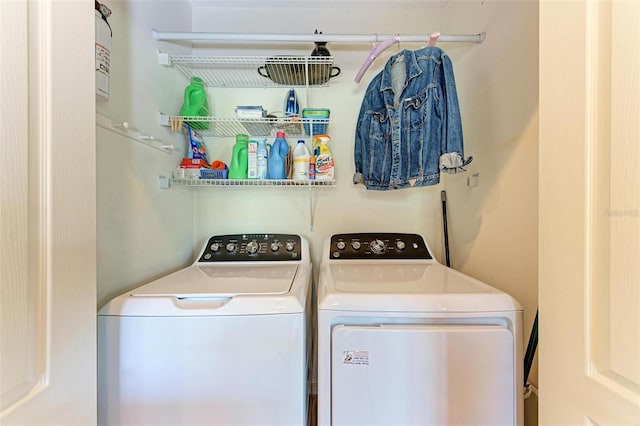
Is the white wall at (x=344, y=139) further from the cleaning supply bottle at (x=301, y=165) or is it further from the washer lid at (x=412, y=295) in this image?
the washer lid at (x=412, y=295)

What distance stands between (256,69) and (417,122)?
1115 mm

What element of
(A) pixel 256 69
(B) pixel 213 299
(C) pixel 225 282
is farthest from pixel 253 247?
(A) pixel 256 69

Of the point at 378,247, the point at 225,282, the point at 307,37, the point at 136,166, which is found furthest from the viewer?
the point at 378,247

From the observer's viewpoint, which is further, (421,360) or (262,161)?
(262,161)

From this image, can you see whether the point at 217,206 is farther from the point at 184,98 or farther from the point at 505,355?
the point at 505,355

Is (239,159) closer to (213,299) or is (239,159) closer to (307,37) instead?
(307,37)

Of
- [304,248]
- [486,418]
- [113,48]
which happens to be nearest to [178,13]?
[113,48]

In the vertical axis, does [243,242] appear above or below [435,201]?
below

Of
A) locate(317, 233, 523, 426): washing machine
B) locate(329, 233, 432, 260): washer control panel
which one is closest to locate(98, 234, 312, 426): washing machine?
locate(317, 233, 523, 426): washing machine

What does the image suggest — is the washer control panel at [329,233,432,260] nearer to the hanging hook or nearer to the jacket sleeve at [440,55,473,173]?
the jacket sleeve at [440,55,473,173]

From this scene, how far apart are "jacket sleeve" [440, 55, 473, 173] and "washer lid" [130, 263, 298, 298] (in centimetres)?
88

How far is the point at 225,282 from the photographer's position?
1.12m

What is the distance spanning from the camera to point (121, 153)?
3.72 feet
